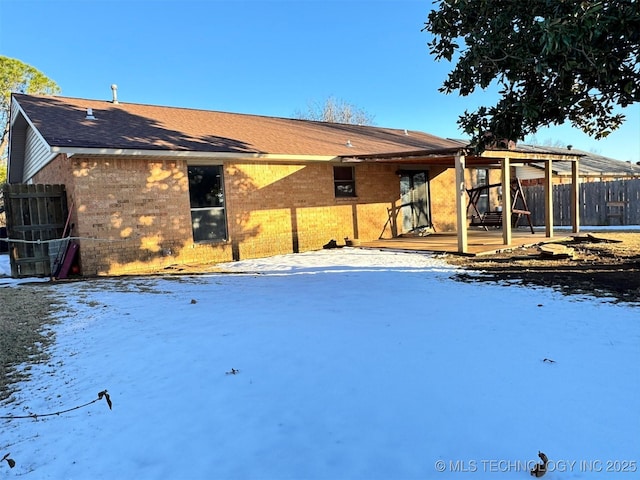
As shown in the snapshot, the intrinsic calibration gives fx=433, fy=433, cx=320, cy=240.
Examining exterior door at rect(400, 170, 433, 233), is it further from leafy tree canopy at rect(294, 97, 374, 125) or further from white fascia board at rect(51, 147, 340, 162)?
leafy tree canopy at rect(294, 97, 374, 125)

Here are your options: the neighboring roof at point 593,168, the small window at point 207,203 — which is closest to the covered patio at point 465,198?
the small window at point 207,203

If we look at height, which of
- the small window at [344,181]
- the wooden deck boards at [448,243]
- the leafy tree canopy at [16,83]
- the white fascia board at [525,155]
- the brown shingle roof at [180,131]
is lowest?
the wooden deck boards at [448,243]

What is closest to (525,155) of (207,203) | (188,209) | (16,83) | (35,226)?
(207,203)

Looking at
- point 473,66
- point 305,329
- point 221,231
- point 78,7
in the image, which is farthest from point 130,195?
point 78,7

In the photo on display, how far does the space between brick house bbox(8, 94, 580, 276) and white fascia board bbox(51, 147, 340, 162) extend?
0.02 metres

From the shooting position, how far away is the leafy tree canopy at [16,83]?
23.6 metres

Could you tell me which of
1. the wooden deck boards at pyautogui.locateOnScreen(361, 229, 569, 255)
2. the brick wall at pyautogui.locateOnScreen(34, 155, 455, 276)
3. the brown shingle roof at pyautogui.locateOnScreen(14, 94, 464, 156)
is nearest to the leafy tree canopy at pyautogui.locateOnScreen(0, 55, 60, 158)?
the brick wall at pyautogui.locateOnScreen(34, 155, 455, 276)

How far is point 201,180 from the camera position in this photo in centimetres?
1099

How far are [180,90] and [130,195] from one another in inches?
948

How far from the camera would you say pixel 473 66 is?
22.8 feet

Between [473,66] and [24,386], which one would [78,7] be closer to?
[473,66]

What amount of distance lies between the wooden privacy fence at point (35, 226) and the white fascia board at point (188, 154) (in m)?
1.25

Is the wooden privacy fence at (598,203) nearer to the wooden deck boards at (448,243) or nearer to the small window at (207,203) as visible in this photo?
the wooden deck boards at (448,243)

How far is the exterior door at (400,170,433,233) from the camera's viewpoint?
1581cm
